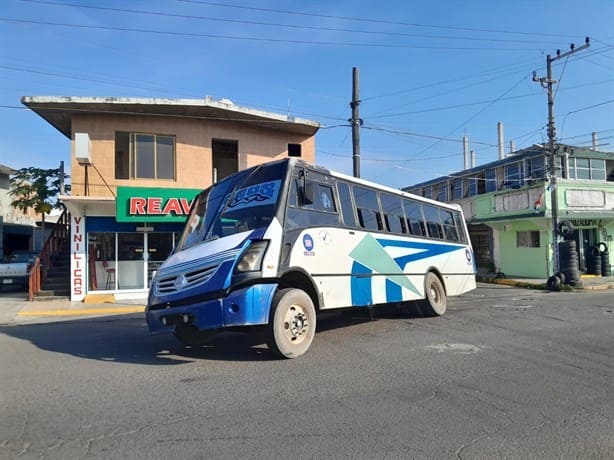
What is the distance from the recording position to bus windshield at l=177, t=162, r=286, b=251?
23.0 ft

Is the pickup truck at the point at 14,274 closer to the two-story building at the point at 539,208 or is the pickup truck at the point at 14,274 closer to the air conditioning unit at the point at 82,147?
the air conditioning unit at the point at 82,147

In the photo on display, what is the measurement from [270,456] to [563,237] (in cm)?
2225

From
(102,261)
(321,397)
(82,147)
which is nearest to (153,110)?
(82,147)

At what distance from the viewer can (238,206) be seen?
24.1 feet

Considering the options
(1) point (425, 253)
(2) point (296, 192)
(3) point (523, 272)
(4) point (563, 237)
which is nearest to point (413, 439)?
(2) point (296, 192)

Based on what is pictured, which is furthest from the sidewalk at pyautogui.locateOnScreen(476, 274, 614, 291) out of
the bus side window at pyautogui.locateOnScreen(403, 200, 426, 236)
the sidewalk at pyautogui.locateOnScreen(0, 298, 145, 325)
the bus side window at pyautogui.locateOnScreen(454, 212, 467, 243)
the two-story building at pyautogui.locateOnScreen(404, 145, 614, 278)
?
the sidewalk at pyautogui.locateOnScreen(0, 298, 145, 325)

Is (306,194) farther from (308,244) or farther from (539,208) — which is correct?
(539,208)

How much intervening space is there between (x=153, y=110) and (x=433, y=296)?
1262cm

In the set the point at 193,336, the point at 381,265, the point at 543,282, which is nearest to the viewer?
the point at 193,336

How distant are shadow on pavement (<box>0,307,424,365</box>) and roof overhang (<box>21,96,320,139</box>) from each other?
8.32 m

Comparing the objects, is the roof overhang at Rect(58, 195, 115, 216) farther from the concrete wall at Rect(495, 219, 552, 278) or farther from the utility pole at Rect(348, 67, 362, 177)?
the concrete wall at Rect(495, 219, 552, 278)

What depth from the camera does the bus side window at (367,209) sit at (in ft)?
29.8

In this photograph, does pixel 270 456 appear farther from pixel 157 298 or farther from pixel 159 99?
pixel 159 99

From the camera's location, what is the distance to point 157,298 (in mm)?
6957
